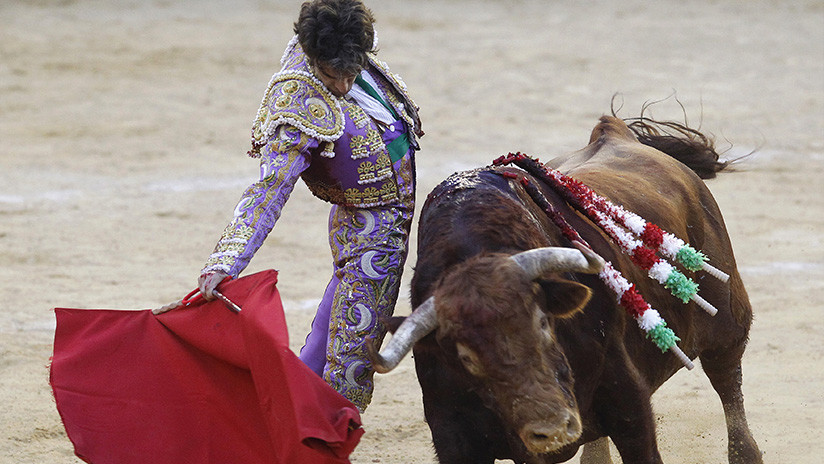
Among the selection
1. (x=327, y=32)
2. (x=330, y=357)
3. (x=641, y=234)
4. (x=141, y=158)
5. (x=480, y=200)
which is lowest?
(x=141, y=158)

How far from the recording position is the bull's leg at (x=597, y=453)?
4629mm

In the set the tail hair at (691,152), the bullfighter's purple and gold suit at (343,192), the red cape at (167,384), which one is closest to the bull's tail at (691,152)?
the tail hair at (691,152)

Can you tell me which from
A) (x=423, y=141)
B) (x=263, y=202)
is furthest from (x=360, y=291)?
(x=423, y=141)

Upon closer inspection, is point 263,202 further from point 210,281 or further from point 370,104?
point 370,104

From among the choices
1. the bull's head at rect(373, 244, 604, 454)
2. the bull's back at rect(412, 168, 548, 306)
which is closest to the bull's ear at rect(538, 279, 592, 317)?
the bull's head at rect(373, 244, 604, 454)

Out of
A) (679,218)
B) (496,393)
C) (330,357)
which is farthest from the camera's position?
(679,218)

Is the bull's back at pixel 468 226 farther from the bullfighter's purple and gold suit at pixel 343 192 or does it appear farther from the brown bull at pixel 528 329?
the bullfighter's purple and gold suit at pixel 343 192

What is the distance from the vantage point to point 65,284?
22.1 ft

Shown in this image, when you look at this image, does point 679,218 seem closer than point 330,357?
No

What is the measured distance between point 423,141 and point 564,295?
Result: 7.16m

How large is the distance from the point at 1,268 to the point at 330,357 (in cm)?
403

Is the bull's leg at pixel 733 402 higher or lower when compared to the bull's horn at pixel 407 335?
lower

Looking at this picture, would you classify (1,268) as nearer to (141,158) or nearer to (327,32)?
(141,158)

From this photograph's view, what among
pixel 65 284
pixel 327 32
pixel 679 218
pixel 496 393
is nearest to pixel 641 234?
pixel 679 218
